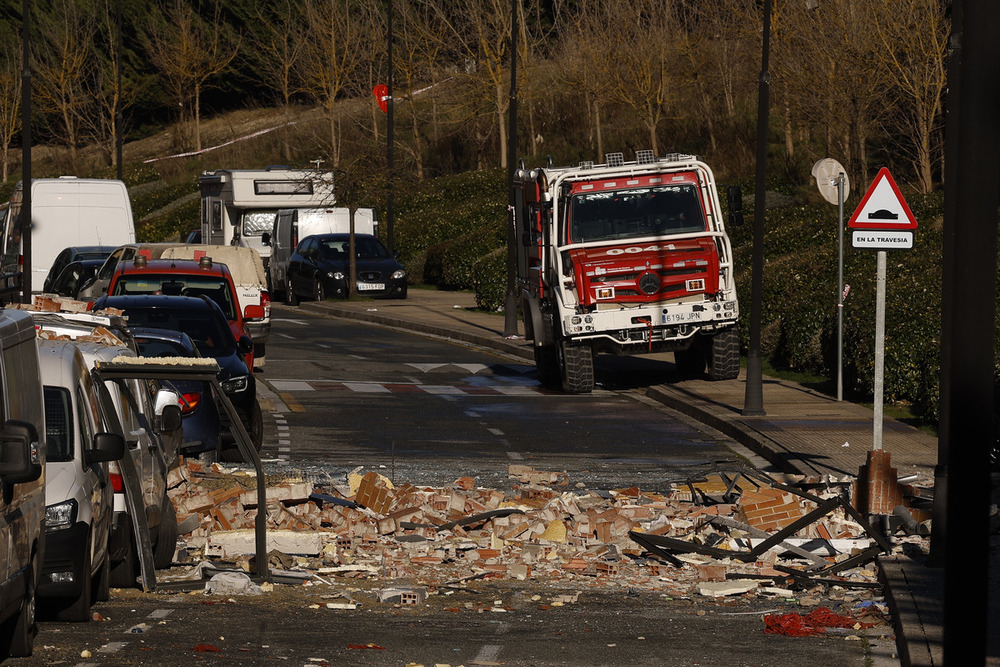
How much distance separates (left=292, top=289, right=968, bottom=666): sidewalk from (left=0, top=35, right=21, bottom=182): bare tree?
58.3 m

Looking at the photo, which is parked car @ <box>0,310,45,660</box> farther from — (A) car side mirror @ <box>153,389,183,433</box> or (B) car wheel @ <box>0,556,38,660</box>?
(A) car side mirror @ <box>153,389,183,433</box>

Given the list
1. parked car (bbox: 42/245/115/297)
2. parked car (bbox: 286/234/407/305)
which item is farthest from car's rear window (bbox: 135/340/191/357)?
parked car (bbox: 286/234/407/305)

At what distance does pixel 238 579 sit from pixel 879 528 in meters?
4.83

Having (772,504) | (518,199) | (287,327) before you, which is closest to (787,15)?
(287,327)

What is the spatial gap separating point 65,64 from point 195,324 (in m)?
63.3

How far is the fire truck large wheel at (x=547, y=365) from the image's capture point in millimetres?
24125

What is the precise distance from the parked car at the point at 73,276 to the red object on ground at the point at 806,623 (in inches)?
823

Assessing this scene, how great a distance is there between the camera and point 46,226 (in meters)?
33.1

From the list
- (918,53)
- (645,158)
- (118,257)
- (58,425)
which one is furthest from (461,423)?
(918,53)

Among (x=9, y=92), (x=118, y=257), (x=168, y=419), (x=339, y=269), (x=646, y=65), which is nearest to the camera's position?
(x=168, y=419)

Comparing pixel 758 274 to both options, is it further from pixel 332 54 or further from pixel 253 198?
pixel 332 54

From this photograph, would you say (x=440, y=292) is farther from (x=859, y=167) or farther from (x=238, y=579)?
(x=238, y=579)

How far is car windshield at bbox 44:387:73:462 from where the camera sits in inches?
351

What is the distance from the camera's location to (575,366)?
2302 cm
